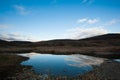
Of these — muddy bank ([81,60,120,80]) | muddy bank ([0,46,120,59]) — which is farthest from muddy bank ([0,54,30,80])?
muddy bank ([0,46,120,59])

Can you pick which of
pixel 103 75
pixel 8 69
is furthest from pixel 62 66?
pixel 103 75

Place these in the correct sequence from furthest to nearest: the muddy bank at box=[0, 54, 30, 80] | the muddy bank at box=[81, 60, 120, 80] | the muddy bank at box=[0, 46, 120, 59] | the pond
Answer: the muddy bank at box=[0, 46, 120, 59]
the pond
the muddy bank at box=[0, 54, 30, 80]
the muddy bank at box=[81, 60, 120, 80]

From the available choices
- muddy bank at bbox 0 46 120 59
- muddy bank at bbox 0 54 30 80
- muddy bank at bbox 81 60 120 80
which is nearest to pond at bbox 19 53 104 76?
muddy bank at bbox 81 60 120 80

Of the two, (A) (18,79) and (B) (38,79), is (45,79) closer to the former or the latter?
(B) (38,79)

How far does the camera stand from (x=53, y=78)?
21141 millimetres

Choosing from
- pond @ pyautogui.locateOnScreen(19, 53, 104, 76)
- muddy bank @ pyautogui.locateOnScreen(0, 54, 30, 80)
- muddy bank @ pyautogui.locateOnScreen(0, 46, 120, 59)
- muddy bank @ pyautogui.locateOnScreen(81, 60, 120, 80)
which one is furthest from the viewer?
muddy bank @ pyautogui.locateOnScreen(0, 46, 120, 59)

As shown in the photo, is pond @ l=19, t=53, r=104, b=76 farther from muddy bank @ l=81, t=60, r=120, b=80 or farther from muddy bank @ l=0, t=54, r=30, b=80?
muddy bank @ l=0, t=54, r=30, b=80

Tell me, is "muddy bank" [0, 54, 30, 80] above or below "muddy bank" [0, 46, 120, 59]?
above

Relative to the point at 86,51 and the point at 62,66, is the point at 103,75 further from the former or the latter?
the point at 86,51

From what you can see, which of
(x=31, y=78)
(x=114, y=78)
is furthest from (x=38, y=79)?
(x=114, y=78)

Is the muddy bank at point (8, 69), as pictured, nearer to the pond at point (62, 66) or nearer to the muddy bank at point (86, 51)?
the pond at point (62, 66)

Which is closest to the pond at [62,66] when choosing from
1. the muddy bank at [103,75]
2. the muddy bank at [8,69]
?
the muddy bank at [103,75]

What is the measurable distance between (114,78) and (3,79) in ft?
46.9

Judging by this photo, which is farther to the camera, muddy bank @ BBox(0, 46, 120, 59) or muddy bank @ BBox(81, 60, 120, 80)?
muddy bank @ BBox(0, 46, 120, 59)
